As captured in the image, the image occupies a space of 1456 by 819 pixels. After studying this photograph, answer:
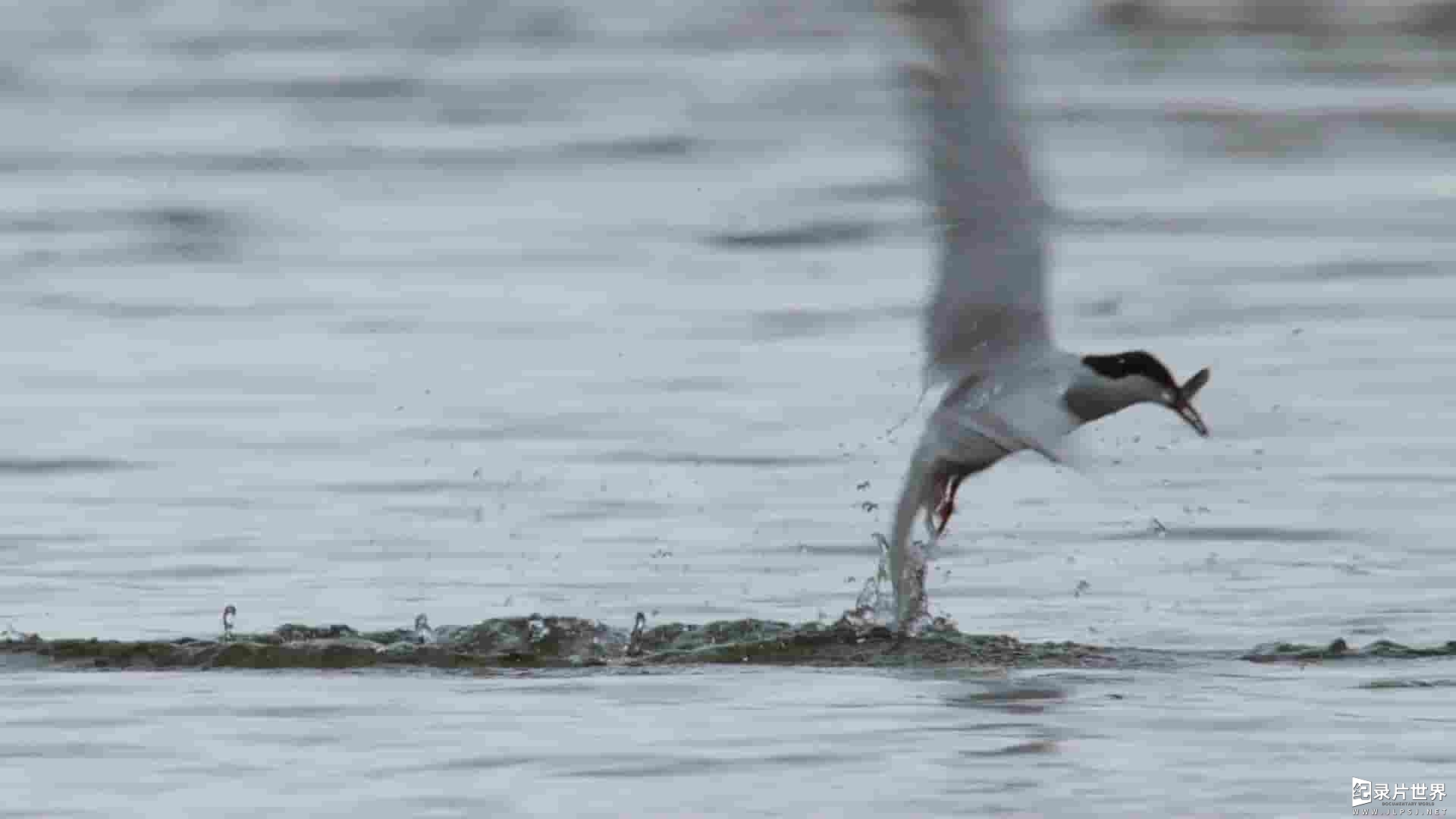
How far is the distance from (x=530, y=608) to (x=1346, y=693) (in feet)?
7.54

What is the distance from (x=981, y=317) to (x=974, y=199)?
1.30ft

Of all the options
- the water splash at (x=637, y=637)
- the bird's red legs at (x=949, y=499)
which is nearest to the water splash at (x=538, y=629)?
the water splash at (x=637, y=637)

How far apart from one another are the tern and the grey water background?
0.21 metres

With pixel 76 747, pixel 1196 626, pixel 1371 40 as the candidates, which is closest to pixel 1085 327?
pixel 1196 626

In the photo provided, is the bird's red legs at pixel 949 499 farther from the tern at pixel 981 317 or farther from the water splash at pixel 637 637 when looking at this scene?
the water splash at pixel 637 637

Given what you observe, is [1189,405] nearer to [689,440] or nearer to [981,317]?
[981,317]

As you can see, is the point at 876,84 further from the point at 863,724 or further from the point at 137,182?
the point at 863,724

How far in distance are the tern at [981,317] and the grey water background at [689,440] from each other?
0.21 meters

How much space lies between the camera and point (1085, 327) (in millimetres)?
14078

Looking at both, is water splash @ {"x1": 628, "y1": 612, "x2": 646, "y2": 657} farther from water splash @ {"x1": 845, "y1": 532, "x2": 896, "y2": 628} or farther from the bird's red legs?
the bird's red legs

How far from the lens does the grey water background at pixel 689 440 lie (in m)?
7.72

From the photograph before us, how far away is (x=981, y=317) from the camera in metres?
8.89

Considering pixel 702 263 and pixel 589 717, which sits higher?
pixel 702 263

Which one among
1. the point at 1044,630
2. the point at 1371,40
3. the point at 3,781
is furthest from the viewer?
the point at 1371,40
